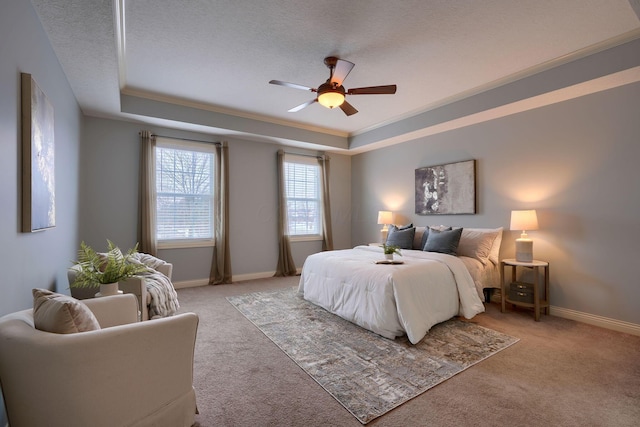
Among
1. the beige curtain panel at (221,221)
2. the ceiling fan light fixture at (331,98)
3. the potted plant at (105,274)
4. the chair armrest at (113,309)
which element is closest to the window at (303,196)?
the beige curtain panel at (221,221)

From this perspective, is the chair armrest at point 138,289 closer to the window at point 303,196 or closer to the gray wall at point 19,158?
the gray wall at point 19,158

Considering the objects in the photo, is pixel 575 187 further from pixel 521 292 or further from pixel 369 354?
pixel 369 354

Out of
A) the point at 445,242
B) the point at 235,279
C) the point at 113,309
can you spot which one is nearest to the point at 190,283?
the point at 235,279

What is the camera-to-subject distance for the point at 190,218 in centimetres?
493

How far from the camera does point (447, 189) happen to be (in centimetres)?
472

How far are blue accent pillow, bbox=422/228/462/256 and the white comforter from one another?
1.01ft

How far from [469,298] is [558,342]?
0.81 m

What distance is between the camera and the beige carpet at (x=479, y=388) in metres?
1.75

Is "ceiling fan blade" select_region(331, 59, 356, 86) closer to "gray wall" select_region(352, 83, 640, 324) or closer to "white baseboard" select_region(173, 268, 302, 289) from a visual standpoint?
"gray wall" select_region(352, 83, 640, 324)

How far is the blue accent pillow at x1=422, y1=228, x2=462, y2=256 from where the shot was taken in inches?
152

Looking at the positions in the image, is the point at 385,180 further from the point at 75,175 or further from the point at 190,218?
the point at 75,175

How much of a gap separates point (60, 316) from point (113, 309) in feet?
2.18

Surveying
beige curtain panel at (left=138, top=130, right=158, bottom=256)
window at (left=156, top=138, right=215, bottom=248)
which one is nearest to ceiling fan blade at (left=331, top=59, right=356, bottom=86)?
window at (left=156, top=138, right=215, bottom=248)

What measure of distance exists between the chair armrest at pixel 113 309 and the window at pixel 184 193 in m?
2.93
